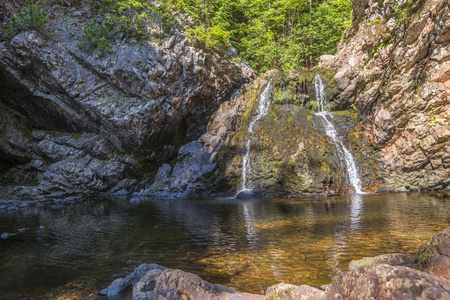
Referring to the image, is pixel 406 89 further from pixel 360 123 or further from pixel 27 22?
pixel 27 22

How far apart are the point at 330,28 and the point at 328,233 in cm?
2518

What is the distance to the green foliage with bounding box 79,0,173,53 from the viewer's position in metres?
18.9

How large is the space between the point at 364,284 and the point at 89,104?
65.8ft

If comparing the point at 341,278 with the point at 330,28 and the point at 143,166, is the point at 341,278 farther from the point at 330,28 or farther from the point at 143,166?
the point at 330,28

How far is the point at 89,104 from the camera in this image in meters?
18.5

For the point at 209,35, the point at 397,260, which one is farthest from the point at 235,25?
the point at 397,260

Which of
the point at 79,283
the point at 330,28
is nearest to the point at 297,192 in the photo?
the point at 79,283

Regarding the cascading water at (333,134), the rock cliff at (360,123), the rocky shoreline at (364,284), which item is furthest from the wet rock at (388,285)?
the cascading water at (333,134)

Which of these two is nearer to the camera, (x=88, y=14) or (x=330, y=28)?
(x=88, y=14)

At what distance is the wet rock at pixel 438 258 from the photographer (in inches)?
105

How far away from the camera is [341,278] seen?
2711 millimetres

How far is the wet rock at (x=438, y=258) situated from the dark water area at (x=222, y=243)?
68.9 inches

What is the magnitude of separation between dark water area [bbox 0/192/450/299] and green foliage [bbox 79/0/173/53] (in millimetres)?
13433

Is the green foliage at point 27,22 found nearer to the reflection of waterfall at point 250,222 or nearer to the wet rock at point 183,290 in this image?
the reflection of waterfall at point 250,222
